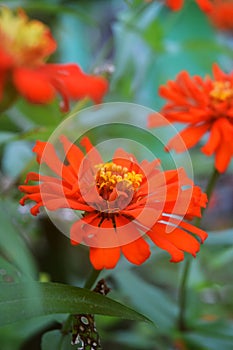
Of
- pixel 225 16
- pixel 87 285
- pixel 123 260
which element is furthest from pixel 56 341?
pixel 225 16

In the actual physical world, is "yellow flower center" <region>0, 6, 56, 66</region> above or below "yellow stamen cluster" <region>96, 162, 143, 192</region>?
above

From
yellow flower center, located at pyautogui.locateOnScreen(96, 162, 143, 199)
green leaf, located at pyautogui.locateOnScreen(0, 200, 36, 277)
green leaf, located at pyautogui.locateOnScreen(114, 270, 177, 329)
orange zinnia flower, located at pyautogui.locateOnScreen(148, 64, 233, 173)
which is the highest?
orange zinnia flower, located at pyautogui.locateOnScreen(148, 64, 233, 173)

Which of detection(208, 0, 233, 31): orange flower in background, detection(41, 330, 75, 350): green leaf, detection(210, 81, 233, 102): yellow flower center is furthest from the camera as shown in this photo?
detection(208, 0, 233, 31): orange flower in background

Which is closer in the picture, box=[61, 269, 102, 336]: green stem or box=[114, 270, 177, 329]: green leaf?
box=[61, 269, 102, 336]: green stem

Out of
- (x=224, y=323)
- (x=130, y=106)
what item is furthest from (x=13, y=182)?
(x=224, y=323)

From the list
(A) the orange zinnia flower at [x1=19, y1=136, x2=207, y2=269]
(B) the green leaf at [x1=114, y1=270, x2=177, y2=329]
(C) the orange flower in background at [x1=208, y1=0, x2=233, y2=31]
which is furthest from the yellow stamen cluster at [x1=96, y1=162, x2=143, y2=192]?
(C) the orange flower in background at [x1=208, y1=0, x2=233, y2=31]

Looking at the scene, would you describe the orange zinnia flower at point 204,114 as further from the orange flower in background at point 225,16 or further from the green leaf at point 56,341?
the orange flower in background at point 225,16

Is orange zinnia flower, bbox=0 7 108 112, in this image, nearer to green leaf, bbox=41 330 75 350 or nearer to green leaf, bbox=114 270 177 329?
green leaf, bbox=41 330 75 350
